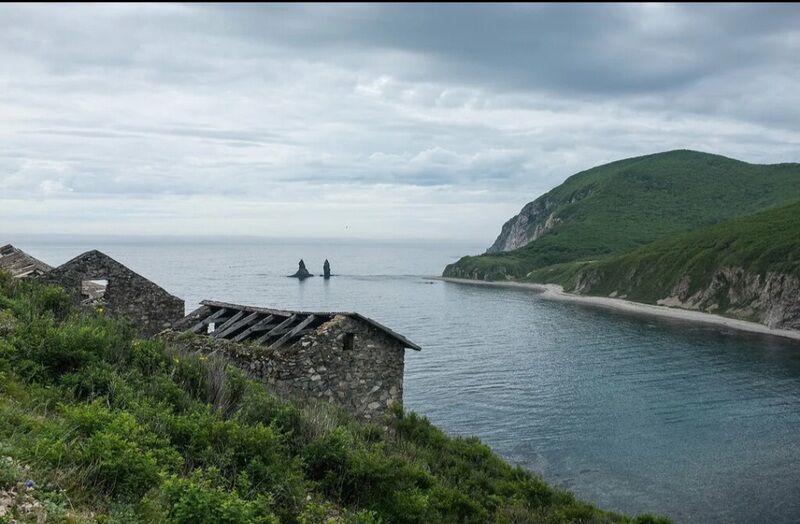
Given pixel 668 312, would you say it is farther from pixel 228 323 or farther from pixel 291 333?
pixel 291 333

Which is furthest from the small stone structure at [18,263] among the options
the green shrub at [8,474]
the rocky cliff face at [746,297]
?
the rocky cliff face at [746,297]

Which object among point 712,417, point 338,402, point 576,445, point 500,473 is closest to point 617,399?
point 712,417

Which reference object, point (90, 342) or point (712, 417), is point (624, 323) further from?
point (90, 342)

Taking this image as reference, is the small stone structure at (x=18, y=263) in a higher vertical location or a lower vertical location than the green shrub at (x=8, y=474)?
higher

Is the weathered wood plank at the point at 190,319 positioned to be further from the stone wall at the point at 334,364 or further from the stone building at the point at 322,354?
the stone wall at the point at 334,364

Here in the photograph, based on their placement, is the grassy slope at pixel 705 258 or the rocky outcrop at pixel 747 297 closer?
the rocky outcrop at pixel 747 297

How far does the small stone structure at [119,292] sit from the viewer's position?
2117 centimetres

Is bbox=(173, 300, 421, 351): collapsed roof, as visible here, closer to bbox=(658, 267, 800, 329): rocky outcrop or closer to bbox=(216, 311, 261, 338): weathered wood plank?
bbox=(216, 311, 261, 338): weathered wood plank

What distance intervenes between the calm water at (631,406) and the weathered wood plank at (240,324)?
18.9 meters

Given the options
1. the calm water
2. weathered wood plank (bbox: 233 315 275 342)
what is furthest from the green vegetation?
the calm water

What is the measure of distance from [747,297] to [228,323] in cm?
10262

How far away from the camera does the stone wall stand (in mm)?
18469

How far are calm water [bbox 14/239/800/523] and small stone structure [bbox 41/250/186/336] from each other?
21.8 meters

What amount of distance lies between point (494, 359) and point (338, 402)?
4996cm
